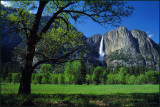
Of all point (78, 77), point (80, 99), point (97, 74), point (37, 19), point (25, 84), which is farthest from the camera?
point (97, 74)

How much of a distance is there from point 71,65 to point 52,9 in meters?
66.1

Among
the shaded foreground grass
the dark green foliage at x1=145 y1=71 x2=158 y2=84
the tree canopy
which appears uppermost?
the tree canopy

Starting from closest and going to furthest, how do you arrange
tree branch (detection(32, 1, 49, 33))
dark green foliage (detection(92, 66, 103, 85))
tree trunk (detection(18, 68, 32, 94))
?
tree trunk (detection(18, 68, 32, 94)) < tree branch (detection(32, 1, 49, 33)) < dark green foliage (detection(92, 66, 103, 85))

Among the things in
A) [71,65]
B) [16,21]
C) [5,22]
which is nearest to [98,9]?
[16,21]

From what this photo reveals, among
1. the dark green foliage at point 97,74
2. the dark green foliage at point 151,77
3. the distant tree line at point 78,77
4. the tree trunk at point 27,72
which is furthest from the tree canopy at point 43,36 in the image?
the dark green foliage at point 151,77

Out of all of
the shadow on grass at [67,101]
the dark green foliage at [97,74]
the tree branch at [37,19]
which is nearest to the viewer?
the shadow on grass at [67,101]

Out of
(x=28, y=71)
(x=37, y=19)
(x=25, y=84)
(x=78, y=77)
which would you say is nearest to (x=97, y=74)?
(x=78, y=77)

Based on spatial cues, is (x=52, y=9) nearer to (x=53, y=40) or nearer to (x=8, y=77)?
(x=53, y=40)

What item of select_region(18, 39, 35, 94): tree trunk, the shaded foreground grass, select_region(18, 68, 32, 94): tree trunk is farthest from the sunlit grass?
the shaded foreground grass

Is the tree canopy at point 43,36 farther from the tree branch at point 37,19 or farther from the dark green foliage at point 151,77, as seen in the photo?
the dark green foliage at point 151,77

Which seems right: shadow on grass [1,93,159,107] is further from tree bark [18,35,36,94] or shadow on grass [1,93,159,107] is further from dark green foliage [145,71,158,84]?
dark green foliage [145,71,158,84]

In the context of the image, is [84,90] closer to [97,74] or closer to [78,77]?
[78,77]

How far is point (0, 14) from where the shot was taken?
37.2ft

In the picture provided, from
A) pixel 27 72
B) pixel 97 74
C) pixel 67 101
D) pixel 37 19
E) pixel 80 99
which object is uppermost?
pixel 37 19
